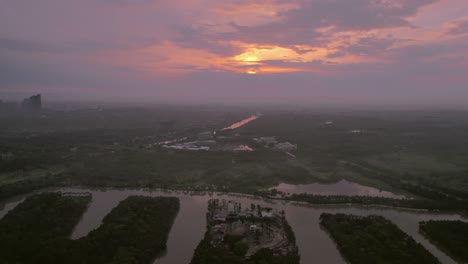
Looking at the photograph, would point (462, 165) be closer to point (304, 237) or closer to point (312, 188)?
point (312, 188)

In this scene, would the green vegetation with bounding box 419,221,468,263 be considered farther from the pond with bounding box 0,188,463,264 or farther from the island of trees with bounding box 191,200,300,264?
the island of trees with bounding box 191,200,300,264

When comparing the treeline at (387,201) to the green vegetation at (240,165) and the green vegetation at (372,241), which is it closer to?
the green vegetation at (240,165)

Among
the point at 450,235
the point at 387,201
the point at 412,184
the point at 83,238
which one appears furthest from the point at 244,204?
the point at 412,184

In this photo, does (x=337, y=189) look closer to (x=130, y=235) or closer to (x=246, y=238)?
(x=246, y=238)

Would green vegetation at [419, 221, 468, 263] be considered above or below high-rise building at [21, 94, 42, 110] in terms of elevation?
below

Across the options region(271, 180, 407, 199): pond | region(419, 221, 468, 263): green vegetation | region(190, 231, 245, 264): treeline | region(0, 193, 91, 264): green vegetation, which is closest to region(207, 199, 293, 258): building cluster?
region(190, 231, 245, 264): treeline
